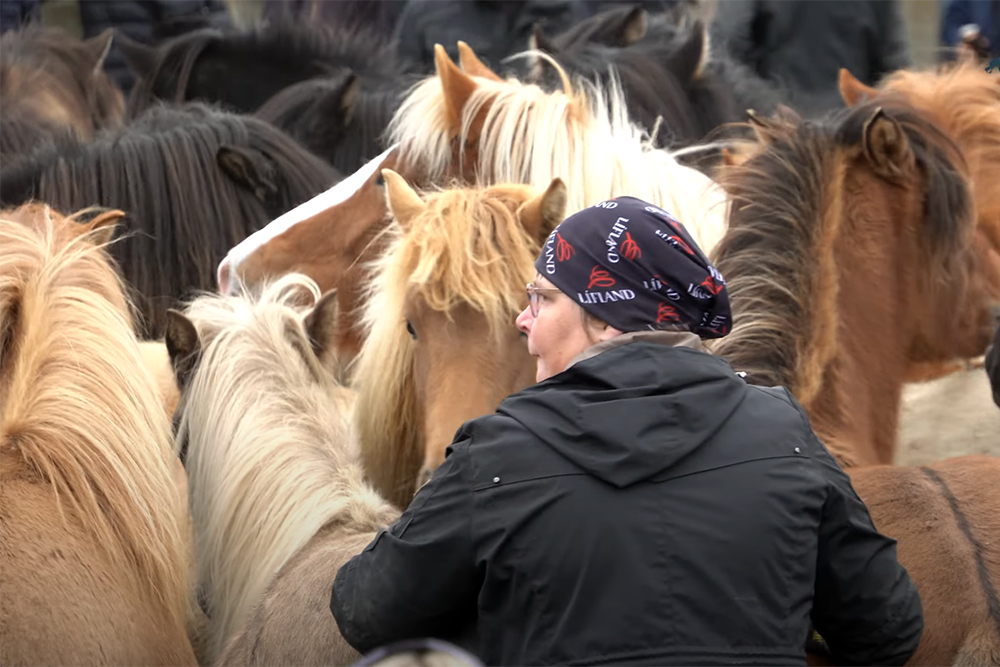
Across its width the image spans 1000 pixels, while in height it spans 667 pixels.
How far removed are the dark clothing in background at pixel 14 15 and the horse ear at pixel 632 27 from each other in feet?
13.4

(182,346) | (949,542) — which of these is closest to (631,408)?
(949,542)

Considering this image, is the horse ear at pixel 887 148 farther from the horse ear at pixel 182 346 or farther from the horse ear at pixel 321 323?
the horse ear at pixel 182 346

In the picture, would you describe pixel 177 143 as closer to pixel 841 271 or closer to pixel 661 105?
pixel 661 105


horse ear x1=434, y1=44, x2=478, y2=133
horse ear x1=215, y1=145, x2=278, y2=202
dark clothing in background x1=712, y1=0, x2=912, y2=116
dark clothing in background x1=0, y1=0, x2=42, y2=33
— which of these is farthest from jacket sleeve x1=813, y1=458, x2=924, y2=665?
dark clothing in background x1=0, y1=0, x2=42, y2=33

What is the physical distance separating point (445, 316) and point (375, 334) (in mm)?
381

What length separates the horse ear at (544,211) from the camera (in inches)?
113

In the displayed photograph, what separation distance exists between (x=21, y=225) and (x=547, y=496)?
1.77 m

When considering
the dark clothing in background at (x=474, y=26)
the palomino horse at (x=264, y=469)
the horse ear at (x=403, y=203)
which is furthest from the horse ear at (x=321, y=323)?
the dark clothing in background at (x=474, y=26)

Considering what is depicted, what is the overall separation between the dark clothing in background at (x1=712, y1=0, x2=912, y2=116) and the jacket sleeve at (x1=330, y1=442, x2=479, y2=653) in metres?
5.44

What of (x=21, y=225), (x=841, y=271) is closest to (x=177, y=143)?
(x=21, y=225)

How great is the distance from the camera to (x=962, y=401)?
3602 mm

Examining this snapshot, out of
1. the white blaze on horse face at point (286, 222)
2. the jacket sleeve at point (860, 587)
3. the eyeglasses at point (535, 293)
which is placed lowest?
the jacket sleeve at point (860, 587)

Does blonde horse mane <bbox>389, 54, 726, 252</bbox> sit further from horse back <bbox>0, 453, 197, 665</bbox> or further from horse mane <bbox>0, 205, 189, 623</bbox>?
horse back <bbox>0, 453, 197, 665</bbox>

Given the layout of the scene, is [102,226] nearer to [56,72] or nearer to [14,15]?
[56,72]
